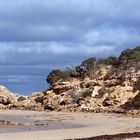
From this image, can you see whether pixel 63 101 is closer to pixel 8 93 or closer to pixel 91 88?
pixel 91 88

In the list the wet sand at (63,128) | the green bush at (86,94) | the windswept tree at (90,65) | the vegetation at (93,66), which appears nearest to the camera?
the wet sand at (63,128)

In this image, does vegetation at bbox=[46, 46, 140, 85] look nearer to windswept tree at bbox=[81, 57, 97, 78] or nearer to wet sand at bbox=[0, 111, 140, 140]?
windswept tree at bbox=[81, 57, 97, 78]

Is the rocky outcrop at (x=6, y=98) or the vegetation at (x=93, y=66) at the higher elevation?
the vegetation at (x=93, y=66)

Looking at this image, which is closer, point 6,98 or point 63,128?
point 63,128

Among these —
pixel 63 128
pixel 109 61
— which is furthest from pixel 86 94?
→ pixel 63 128

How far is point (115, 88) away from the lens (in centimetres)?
4669

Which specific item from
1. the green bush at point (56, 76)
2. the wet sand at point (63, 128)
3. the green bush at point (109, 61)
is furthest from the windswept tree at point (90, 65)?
the wet sand at point (63, 128)

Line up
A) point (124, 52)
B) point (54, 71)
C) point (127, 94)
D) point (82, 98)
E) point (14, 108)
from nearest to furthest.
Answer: point (127, 94) → point (82, 98) → point (14, 108) → point (124, 52) → point (54, 71)

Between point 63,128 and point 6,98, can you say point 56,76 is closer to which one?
point 6,98

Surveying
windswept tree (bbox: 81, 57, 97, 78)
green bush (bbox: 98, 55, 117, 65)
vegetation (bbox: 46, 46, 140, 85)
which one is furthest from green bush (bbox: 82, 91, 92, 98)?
green bush (bbox: 98, 55, 117, 65)

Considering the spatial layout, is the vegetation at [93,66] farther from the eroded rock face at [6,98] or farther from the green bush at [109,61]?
the eroded rock face at [6,98]

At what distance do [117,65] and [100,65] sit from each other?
2.48 m

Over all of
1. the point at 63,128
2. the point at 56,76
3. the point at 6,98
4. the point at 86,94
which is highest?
the point at 56,76

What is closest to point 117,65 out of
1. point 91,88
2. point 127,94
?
point 91,88
